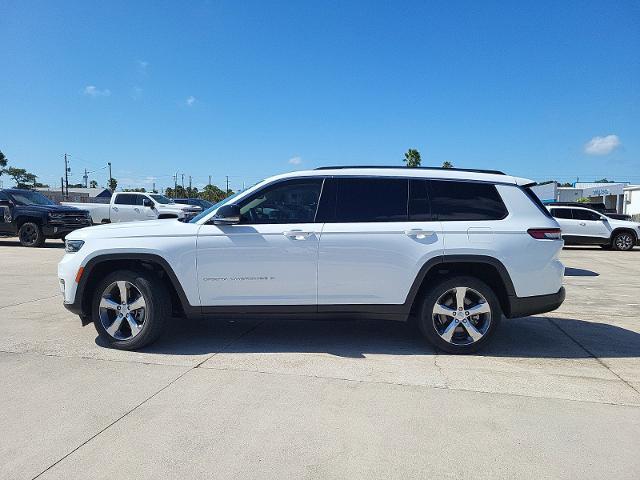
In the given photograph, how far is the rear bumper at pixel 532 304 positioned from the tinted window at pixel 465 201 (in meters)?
0.83

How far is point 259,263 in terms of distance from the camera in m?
4.56

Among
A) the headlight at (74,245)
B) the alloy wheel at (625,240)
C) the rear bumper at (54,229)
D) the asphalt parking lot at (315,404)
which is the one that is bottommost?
the asphalt parking lot at (315,404)

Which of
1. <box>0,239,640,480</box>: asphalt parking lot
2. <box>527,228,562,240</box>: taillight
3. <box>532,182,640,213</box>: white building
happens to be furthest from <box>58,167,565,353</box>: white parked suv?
<box>532,182,640,213</box>: white building

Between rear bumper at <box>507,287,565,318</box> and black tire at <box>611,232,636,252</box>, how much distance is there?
15.9 m

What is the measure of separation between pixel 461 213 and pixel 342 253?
1248mm

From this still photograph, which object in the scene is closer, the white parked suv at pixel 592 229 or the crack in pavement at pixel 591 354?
the crack in pavement at pixel 591 354

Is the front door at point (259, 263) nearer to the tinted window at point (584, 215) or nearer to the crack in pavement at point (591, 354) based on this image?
the crack in pavement at point (591, 354)

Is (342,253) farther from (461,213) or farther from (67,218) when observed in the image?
(67,218)

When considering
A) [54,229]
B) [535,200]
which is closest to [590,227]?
[535,200]

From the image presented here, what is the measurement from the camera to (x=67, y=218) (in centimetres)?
1540

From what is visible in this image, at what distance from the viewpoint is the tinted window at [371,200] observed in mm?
4664

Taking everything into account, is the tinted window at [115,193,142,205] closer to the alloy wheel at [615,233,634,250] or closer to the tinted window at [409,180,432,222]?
the tinted window at [409,180,432,222]

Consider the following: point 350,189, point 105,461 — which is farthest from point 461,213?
point 105,461

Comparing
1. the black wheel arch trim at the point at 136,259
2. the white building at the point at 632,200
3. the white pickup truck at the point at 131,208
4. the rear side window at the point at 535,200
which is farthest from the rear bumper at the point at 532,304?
the white building at the point at 632,200
